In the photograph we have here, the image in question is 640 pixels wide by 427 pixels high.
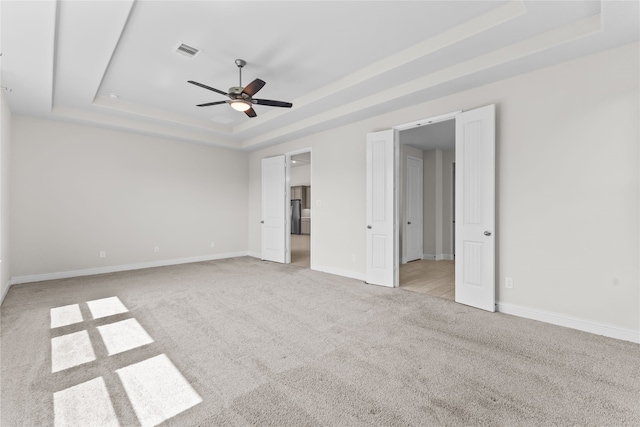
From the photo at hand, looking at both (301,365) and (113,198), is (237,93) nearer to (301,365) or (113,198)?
(301,365)

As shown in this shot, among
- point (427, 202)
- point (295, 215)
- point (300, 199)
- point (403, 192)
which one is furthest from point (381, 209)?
point (295, 215)

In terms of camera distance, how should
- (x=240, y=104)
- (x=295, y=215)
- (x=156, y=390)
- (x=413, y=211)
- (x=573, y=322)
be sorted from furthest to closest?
(x=295, y=215) < (x=413, y=211) < (x=240, y=104) < (x=573, y=322) < (x=156, y=390)

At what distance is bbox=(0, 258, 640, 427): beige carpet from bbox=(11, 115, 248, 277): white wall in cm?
147

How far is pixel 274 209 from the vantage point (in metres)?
6.43

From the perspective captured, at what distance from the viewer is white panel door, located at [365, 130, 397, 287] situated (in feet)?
14.0

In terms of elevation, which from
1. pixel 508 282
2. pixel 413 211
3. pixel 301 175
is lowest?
pixel 508 282

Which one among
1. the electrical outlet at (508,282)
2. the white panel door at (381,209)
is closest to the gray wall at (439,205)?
the white panel door at (381,209)

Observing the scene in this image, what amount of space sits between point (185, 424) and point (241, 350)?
0.83 metres

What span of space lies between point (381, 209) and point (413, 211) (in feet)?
9.04

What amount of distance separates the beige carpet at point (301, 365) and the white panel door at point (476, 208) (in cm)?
29

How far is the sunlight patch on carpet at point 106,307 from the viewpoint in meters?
3.20

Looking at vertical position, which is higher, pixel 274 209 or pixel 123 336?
pixel 274 209

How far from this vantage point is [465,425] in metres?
1.55

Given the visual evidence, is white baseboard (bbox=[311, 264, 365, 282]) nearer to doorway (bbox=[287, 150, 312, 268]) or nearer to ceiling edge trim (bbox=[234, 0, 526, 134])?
ceiling edge trim (bbox=[234, 0, 526, 134])
